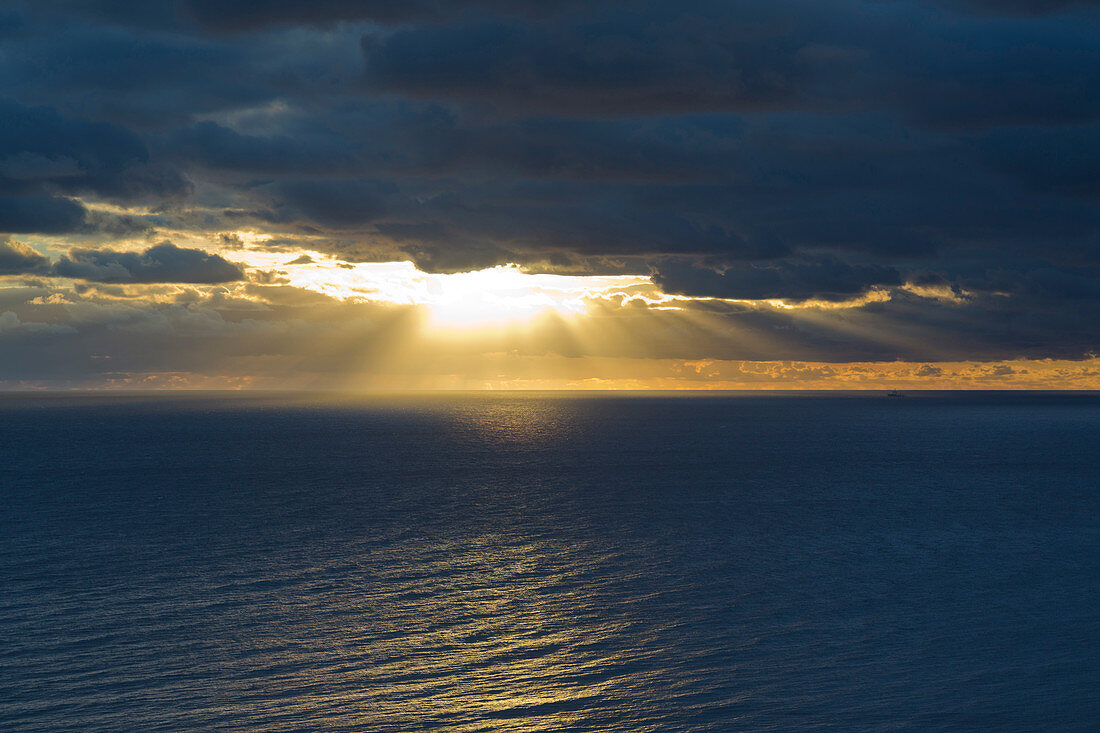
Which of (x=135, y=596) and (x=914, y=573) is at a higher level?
(x=135, y=596)

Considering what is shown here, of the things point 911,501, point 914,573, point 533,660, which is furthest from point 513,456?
point 533,660

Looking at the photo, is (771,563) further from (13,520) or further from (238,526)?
(13,520)

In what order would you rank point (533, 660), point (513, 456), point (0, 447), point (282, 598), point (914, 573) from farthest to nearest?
point (0, 447) → point (513, 456) → point (914, 573) → point (282, 598) → point (533, 660)

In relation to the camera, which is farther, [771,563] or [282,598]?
Answer: [771,563]

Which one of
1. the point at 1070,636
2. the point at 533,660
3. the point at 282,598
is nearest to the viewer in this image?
the point at 533,660

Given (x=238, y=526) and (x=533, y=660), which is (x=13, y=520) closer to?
(x=238, y=526)

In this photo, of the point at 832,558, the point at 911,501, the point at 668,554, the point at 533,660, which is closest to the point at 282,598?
the point at 533,660
